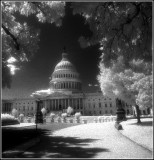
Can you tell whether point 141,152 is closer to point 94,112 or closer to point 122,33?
point 122,33

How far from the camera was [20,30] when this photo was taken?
10109 mm

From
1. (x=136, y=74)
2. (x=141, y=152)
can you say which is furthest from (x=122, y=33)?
(x=136, y=74)

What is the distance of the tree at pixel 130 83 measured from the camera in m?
16.4

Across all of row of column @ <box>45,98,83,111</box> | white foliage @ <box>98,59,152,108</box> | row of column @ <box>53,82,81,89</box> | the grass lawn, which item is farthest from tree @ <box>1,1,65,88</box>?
row of column @ <box>53,82,81,89</box>

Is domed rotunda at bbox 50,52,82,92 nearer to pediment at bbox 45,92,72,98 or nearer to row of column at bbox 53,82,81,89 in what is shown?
row of column at bbox 53,82,81,89

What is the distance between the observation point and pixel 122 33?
277 inches

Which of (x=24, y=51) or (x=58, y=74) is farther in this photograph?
(x=58, y=74)

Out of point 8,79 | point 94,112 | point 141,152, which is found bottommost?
point 94,112

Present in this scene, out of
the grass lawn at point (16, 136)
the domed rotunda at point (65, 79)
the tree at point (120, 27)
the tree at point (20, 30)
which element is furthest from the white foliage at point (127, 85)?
the domed rotunda at point (65, 79)

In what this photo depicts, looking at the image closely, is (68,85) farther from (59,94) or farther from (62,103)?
(62,103)

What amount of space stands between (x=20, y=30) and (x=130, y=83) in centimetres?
1367

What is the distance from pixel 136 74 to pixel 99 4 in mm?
11907

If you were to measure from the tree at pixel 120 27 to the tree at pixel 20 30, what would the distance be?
196 cm

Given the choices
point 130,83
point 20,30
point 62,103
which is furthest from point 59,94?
point 20,30
